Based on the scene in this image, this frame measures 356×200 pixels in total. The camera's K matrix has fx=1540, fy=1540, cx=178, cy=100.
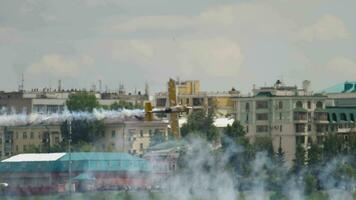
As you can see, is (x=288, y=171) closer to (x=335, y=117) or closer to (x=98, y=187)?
(x=98, y=187)

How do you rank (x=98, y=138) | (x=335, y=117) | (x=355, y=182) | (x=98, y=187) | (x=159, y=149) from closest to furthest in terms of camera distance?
(x=355, y=182), (x=98, y=187), (x=159, y=149), (x=98, y=138), (x=335, y=117)

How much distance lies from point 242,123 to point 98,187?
24632mm

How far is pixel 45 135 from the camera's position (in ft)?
366

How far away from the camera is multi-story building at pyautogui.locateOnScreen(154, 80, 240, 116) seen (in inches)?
5177

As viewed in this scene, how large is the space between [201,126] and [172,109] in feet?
125

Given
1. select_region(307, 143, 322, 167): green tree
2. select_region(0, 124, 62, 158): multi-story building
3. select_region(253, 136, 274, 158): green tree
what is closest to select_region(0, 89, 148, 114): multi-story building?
select_region(0, 124, 62, 158): multi-story building

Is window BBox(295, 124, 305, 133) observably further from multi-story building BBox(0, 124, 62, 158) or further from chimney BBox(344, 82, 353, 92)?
chimney BBox(344, 82, 353, 92)

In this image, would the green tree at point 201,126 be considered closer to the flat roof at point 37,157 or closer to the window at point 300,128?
the window at point 300,128

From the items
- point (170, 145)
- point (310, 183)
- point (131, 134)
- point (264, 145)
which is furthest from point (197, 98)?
point (310, 183)

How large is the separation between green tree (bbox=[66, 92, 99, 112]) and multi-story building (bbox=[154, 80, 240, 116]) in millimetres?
18332

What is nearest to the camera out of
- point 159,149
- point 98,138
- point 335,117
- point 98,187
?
point 98,187

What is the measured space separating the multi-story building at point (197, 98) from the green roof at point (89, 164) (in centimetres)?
3495

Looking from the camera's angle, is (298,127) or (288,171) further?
(298,127)

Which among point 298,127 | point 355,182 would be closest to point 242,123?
point 298,127
